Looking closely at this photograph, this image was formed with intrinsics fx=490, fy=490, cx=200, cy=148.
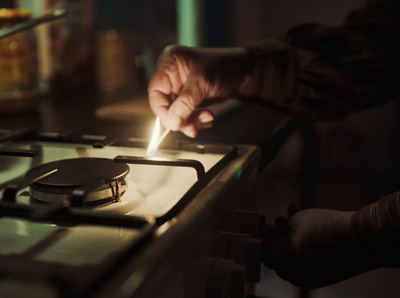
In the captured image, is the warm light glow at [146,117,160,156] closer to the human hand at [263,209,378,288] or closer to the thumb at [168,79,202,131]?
the thumb at [168,79,202,131]

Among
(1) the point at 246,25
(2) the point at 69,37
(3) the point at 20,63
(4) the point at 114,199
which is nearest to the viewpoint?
(4) the point at 114,199

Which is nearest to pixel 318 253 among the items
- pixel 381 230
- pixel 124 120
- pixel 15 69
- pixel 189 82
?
pixel 381 230

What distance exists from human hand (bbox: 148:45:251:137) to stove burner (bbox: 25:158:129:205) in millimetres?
231

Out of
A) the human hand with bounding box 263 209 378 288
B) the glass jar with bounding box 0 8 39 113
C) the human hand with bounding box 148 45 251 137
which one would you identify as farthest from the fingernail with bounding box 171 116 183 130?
the glass jar with bounding box 0 8 39 113

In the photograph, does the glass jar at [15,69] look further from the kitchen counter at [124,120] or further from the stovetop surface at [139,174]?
the stovetop surface at [139,174]

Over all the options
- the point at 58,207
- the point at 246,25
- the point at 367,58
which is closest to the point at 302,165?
the point at 367,58

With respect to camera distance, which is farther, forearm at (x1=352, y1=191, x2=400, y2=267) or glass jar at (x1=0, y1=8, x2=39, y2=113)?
glass jar at (x1=0, y1=8, x2=39, y2=113)

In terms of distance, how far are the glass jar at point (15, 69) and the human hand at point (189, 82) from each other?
1.52 ft

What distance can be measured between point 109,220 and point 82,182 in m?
0.12

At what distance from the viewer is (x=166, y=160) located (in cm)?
58

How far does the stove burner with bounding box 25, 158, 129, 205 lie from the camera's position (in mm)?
516

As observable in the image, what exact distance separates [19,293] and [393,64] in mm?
903

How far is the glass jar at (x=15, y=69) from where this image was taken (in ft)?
3.78

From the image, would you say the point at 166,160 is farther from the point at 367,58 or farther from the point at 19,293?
the point at 367,58
